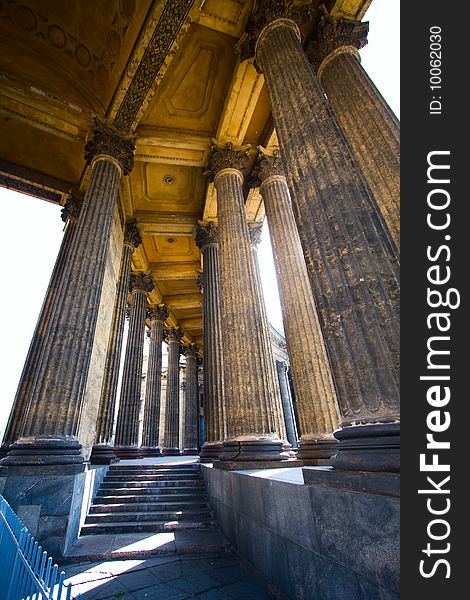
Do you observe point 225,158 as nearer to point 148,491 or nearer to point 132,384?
point 148,491

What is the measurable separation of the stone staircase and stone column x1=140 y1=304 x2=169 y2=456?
21.5ft

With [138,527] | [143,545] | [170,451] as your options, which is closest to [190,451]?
[170,451]

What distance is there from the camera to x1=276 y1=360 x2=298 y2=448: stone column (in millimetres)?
18297

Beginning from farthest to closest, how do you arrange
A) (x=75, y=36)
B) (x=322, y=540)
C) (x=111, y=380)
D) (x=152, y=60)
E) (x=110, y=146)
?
(x=111, y=380)
(x=110, y=146)
(x=75, y=36)
(x=152, y=60)
(x=322, y=540)

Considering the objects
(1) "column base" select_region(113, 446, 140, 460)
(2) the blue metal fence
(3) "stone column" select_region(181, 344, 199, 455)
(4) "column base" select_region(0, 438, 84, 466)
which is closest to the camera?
(2) the blue metal fence

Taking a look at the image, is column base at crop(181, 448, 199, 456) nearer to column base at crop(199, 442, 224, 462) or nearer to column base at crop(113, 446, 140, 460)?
column base at crop(113, 446, 140, 460)

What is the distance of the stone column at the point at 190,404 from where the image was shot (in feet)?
65.0

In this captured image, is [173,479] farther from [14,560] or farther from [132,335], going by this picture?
[132,335]

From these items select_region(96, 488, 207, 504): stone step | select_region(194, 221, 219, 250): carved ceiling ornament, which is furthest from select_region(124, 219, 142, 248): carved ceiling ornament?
select_region(96, 488, 207, 504): stone step

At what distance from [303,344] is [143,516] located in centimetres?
433

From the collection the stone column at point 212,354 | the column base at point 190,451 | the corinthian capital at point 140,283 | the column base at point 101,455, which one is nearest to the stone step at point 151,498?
the stone column at point 212,354

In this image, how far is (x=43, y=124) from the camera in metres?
8.72

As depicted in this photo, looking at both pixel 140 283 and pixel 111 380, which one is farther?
pixel 140 283

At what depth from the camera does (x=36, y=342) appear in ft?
28.4
